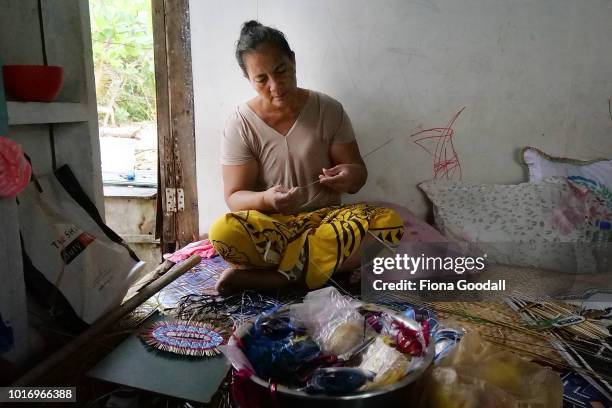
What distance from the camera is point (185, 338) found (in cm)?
138

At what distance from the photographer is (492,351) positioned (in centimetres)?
94

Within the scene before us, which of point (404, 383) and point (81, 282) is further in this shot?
point (81, 282)

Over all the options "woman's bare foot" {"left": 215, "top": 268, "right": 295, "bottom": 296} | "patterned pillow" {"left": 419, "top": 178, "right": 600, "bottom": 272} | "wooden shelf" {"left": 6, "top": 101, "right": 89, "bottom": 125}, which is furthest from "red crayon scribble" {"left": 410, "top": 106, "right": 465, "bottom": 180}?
"wooden shelf" {"left": 6, "top": 101, "right": 89, "bottom": 125}

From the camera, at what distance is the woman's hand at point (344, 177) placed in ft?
6.01

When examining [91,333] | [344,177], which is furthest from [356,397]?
[344,177]

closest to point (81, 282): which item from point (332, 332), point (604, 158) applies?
A: point (332, 332)

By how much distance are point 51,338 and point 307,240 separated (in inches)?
37.4

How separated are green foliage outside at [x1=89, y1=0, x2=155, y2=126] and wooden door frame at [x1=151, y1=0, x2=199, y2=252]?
50cm

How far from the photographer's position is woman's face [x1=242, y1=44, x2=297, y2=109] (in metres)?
1.81

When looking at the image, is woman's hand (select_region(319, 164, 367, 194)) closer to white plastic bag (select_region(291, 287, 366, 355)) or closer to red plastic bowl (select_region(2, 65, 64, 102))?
white plastic bag (select_region(291, 287, 366, 355))

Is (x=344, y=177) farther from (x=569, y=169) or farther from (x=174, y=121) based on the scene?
(x=569, y=169)

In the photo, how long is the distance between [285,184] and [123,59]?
5.42 ft

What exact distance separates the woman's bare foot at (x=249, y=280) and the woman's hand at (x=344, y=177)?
45 centimetres

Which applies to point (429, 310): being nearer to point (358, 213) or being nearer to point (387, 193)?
point (358, 213)
